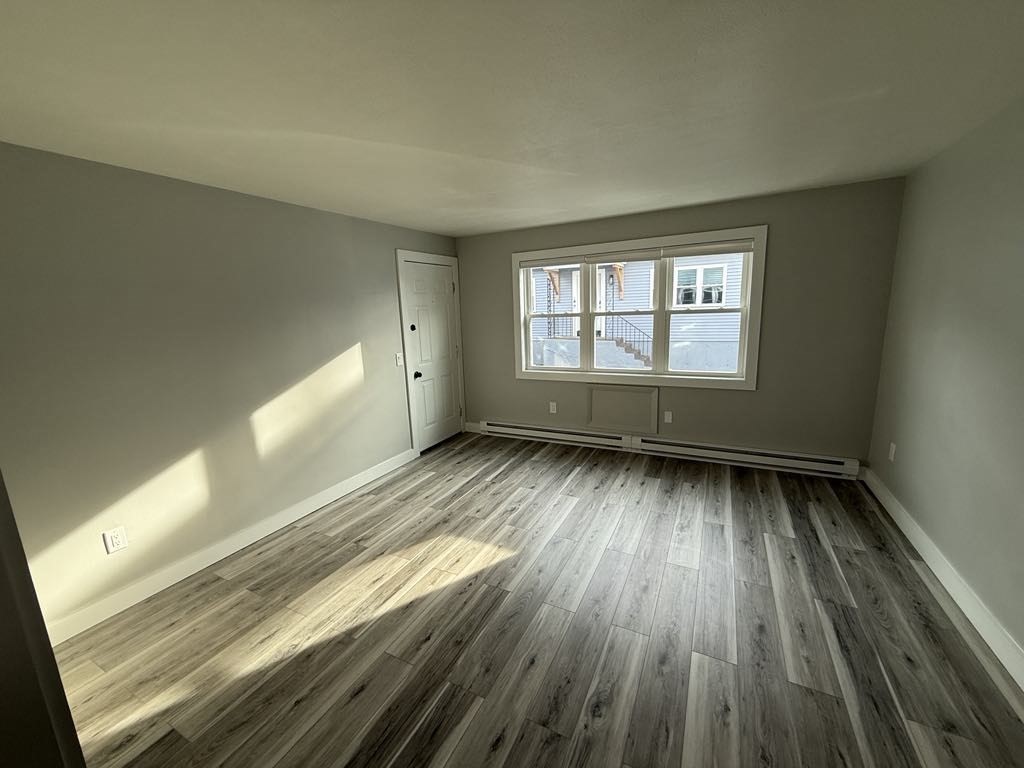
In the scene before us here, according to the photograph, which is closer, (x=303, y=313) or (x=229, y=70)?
(x=229, y=70)

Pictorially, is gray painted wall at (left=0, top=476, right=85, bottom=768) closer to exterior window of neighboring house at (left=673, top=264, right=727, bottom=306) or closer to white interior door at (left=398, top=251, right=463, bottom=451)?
white interior door at (left=398, top=251, right=463, bottom=451)

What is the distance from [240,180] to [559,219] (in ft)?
8.54

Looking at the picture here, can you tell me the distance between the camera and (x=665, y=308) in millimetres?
4000

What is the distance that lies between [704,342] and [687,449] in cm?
104

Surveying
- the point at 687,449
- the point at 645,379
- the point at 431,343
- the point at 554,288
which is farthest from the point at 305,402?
the point at 687,449

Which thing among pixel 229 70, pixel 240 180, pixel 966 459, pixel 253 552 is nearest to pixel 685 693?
pixel 966 459

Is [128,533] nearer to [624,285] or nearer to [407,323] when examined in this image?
[407,323]

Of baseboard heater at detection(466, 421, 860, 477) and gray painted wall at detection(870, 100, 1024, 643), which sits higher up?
gray painted wall at detection(870, 100, 1024, 643)

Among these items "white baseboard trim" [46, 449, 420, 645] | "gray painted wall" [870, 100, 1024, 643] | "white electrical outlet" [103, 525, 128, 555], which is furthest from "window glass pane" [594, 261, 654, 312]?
"white electrical outlet" [103, 525, 128, 555]

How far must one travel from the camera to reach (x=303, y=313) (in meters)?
3.19

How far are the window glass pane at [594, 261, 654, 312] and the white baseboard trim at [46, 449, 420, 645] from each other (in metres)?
2.87

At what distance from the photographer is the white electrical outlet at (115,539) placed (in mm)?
2227

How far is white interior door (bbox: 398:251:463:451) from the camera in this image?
4.20 m

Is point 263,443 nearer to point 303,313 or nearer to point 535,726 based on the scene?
point 303,313
